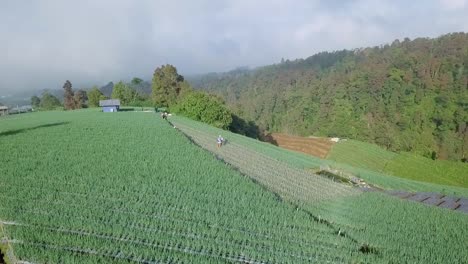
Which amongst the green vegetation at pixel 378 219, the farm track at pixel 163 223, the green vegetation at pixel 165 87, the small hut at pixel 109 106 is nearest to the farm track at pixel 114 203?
the farm track at pixel 163 223

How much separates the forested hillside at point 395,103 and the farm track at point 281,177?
5054 centimetres

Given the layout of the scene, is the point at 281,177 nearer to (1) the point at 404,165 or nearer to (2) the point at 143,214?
(2) the point at 143,214

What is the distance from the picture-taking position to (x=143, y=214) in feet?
49.3

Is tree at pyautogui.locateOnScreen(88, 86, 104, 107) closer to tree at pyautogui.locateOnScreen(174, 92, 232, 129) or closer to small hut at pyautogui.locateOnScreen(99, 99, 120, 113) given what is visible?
small hut at pyautogui.locateOnScreen(99, 99, 120, 113)

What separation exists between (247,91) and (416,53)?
70.9 metres

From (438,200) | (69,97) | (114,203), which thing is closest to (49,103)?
(69,97)

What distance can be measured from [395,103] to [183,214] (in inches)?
3913

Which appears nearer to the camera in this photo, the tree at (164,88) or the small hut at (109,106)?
the small hut at (109,106)

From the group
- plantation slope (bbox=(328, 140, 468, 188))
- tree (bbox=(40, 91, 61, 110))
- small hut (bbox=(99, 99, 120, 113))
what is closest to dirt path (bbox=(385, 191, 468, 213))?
plantation slope (bbox=(328, 140, 468, 188))

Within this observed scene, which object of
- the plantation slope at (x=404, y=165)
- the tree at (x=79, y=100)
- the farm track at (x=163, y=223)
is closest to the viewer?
the farm track at (x=163, y=223)

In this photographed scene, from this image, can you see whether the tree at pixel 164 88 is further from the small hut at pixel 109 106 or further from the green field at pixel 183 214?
the green field at pixel 183 214

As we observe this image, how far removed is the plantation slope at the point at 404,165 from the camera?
55.7m

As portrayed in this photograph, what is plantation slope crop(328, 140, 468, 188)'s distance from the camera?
5572cm

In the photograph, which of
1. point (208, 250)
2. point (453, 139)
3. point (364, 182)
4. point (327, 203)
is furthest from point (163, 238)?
point (453, 139)
